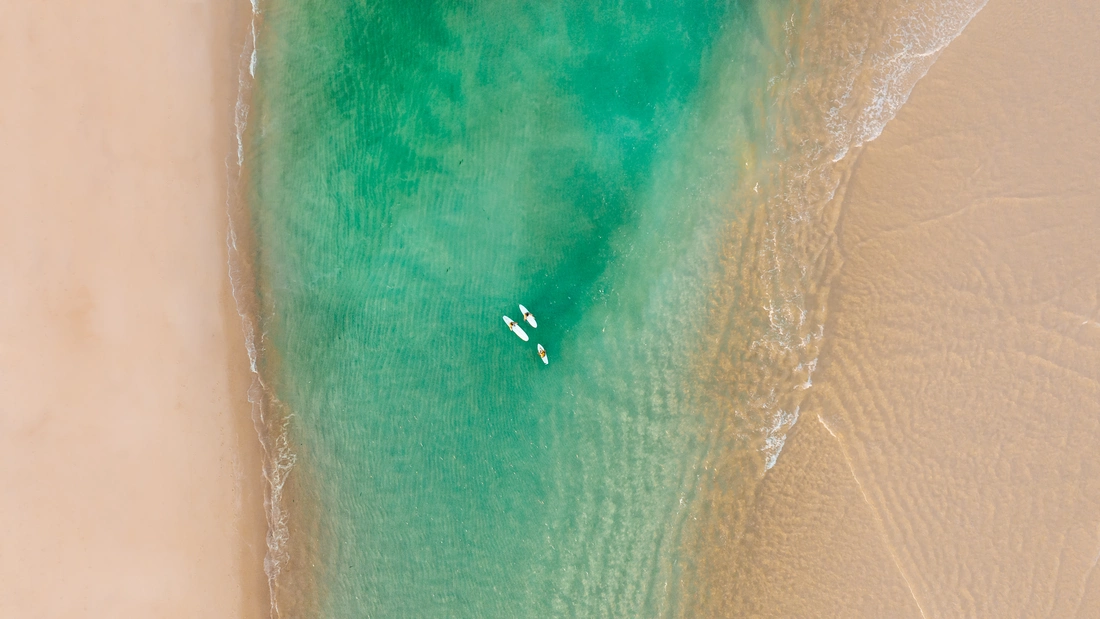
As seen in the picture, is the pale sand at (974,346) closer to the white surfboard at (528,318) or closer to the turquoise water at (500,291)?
the turquoise water at (500,291)

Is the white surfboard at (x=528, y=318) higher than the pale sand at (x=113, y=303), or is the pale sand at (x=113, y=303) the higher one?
the pale sand at (x=113, y=303)

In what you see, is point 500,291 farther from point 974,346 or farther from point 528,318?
point 974,346

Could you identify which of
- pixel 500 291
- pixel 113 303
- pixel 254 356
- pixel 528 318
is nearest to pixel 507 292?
pixel 500 291

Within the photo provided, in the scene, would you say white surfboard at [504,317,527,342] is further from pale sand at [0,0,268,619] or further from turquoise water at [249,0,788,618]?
pale sand at [0,0,268,619]

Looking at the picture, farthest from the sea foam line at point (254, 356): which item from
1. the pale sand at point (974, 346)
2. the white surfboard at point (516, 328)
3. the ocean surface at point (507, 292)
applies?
the pale sand at point (974, 346)

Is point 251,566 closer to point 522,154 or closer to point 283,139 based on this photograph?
point 283,139

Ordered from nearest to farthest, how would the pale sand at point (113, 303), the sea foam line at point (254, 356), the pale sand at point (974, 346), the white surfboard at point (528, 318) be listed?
the pale sand at point (974, 346) < the pale sand at point (113, 303) < the sea foam line at point (254, 356) < the white surfboard at point (528, 318)

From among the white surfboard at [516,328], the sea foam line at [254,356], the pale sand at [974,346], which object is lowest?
the pale sand at [974,346]

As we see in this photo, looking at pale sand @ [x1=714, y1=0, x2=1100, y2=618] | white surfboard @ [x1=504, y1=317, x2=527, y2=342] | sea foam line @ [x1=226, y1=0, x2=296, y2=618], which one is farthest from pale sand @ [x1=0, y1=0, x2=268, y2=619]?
pale sand @ [x1=714, y1=0, x2=1100, y2=618]
